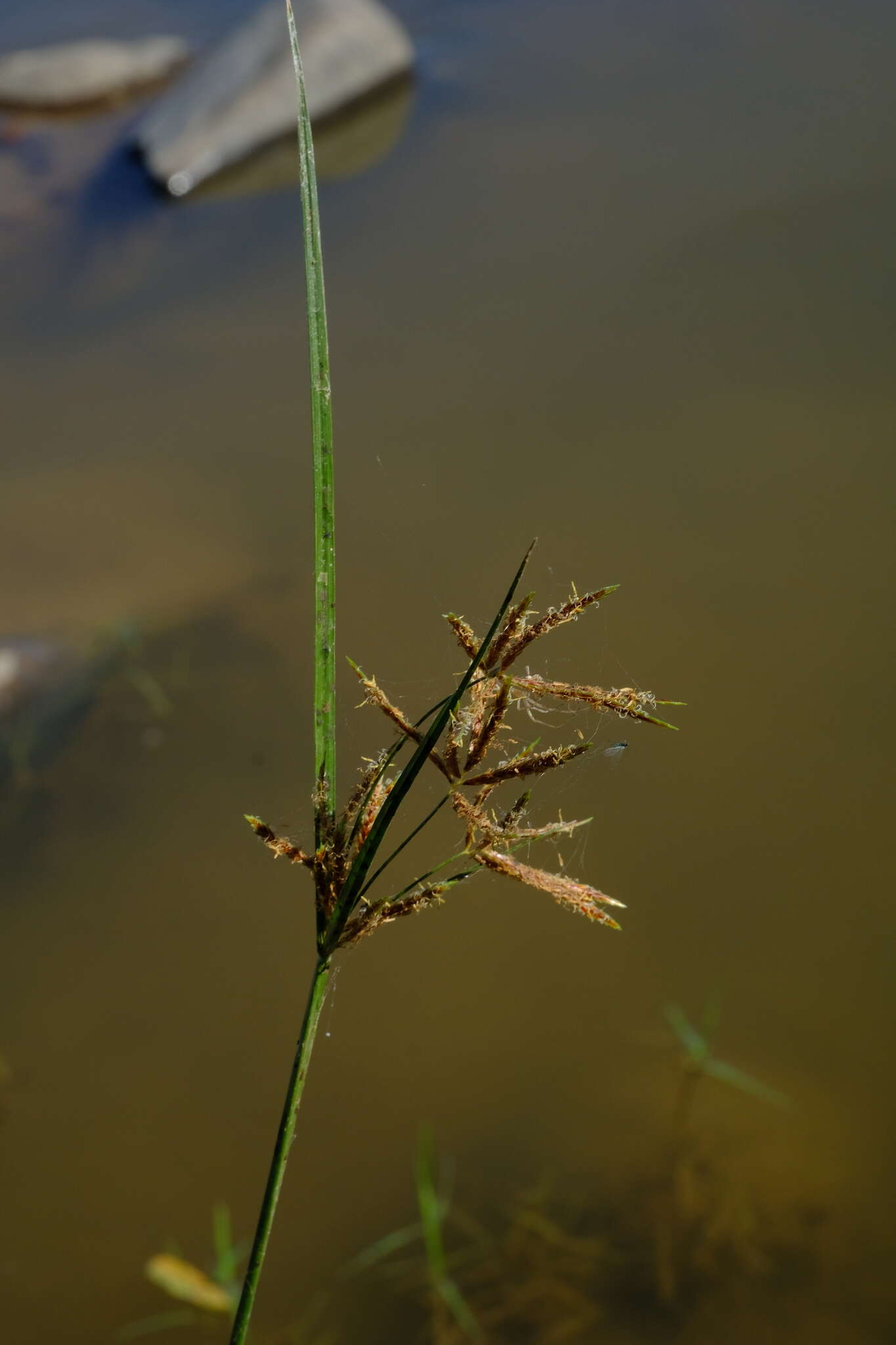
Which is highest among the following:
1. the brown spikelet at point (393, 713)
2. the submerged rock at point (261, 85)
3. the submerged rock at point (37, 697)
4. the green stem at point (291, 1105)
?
the submerged rock at point (261, 85)

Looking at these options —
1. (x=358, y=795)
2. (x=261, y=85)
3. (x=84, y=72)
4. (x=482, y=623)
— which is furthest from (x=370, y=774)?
(x=84, y=72)

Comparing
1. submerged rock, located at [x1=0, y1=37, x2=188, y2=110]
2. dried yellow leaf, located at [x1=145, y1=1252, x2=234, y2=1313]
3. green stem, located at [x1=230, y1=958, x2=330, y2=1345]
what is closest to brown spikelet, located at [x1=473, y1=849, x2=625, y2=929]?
green stem, located at [x1=230, y1=958, x2=330, y2=1345]

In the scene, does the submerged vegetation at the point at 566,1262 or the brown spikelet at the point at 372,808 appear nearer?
the brown spikelet at the point at 372,808

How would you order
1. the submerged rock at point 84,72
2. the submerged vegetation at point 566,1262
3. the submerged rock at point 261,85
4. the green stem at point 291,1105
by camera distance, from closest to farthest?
the green stem at point 291,1105
the submerged vegetation at point 566,1262
the submerged rock at point 261,85
the submerged rock at point 84,72

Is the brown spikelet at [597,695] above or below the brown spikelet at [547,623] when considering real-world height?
below

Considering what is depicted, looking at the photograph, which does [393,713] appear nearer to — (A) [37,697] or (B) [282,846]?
(B) [282,846]

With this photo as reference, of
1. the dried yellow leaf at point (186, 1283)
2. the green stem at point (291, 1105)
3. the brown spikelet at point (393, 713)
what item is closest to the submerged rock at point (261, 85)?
the dried yellow leaf at point (186, 1283)

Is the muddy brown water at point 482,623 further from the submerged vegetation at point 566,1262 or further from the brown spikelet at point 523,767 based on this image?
the brown spikelet at point 523,767

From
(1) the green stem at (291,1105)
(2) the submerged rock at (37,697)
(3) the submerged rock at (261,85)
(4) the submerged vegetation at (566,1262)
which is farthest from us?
(3) the submerged rock at (261,85)

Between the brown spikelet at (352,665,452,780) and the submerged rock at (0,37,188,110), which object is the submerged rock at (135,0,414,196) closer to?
the submerged rock at (0,37,188,110)
